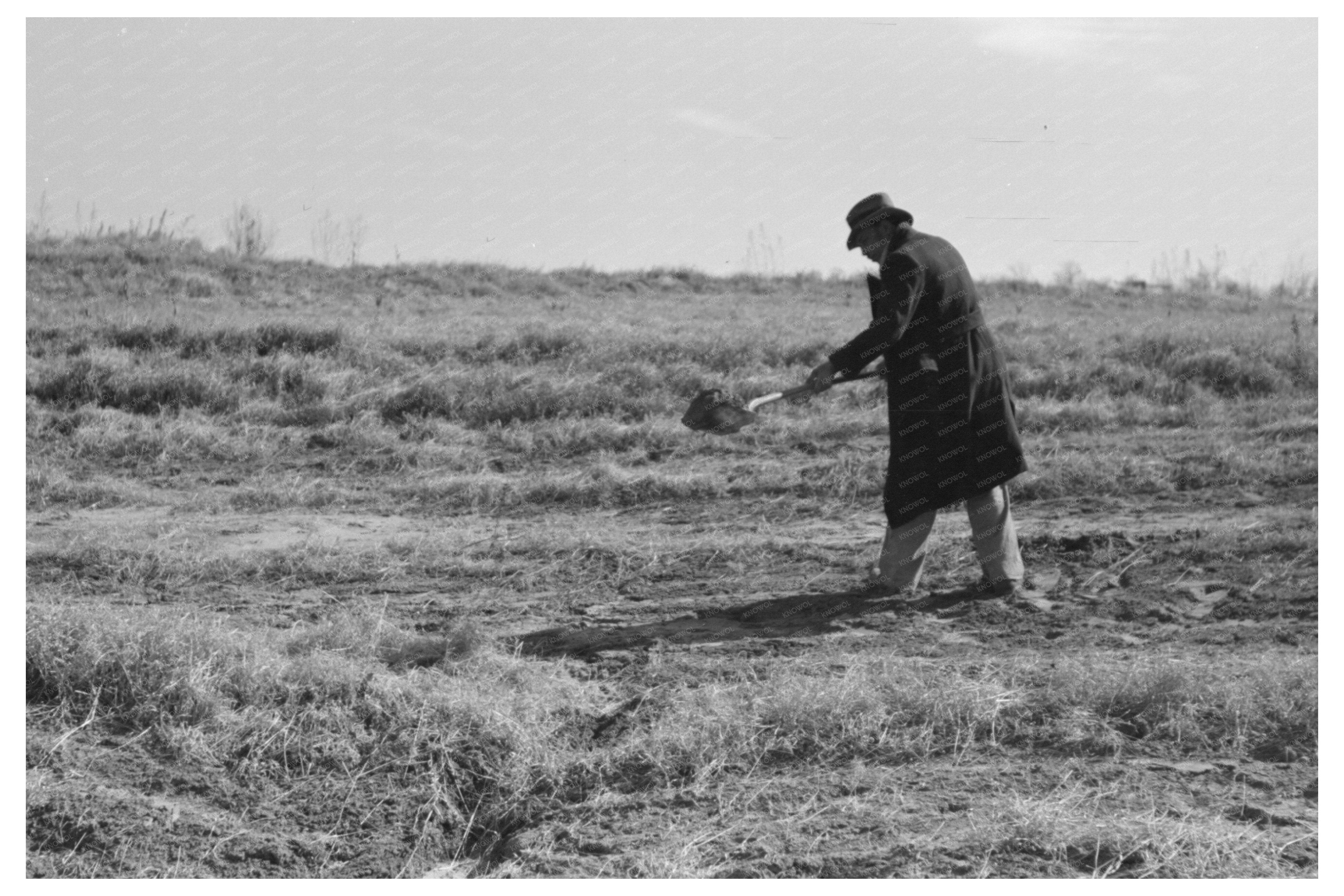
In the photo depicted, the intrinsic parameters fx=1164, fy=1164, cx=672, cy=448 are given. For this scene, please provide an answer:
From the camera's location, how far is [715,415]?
5621mm

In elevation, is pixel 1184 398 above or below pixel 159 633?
above

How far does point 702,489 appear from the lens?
800 centimetres

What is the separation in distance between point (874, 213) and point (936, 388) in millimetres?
875

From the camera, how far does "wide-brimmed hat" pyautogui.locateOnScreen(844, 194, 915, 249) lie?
5453 millimetres

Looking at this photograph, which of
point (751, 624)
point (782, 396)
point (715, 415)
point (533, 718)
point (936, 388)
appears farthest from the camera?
point (715, 415)

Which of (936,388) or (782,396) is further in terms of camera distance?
(936,388)

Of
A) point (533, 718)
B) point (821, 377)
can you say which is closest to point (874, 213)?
point (821, 377)

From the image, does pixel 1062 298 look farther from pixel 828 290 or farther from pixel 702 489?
pixel 702 489

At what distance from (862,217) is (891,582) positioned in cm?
177

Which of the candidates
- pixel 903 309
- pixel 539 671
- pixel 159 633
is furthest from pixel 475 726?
pixel 903 309

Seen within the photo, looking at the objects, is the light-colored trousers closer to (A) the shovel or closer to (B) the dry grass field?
(B) the dry grass field

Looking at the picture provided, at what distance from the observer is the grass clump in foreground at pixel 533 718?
12.7 ft

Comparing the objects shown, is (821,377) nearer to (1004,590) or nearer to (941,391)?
(941,391)

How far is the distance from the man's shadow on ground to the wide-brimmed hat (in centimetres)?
174
